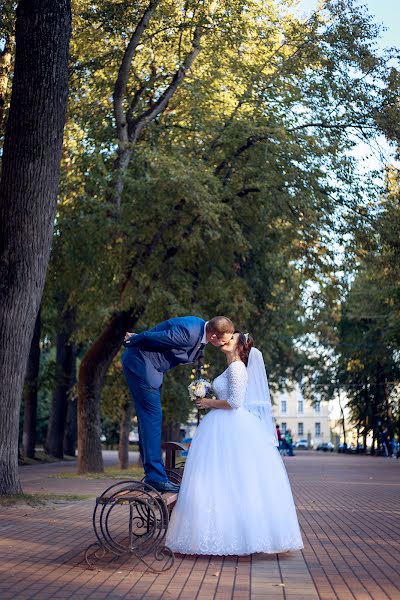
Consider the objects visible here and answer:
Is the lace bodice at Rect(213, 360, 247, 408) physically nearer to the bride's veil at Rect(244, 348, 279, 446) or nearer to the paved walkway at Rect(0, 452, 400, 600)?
the bride's veil at Rect(244, 348, 279, 446)

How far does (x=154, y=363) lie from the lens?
930 centimetres

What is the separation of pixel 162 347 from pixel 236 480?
134 cm

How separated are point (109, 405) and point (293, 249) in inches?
396

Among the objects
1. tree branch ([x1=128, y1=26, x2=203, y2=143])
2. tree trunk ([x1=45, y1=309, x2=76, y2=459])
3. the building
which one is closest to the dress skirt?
tree branch ([x1=128, y1=26, x2=203, y2=143])

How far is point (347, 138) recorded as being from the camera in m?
24.7

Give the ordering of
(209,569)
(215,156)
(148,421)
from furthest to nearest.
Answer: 1. (215,156)
2. (148,421)
3. (209,569)

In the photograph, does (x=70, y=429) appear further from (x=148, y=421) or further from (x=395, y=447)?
(x=148, y=421)

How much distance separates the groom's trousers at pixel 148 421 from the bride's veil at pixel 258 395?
847 mm

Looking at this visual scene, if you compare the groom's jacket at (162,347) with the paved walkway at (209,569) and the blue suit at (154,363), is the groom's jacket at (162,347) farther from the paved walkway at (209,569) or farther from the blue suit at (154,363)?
the paved walkway at (209,569)

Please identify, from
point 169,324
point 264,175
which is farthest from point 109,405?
point 169,324

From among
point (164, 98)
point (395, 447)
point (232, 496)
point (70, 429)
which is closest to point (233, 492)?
point (232, 496)

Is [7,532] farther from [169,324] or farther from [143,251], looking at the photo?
[143,251]

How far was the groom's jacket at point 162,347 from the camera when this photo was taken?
8.99m

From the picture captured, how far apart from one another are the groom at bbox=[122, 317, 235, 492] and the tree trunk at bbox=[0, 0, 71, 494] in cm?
552
